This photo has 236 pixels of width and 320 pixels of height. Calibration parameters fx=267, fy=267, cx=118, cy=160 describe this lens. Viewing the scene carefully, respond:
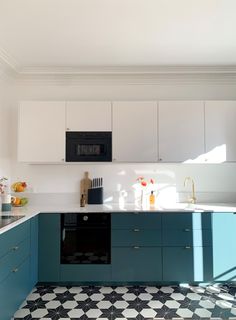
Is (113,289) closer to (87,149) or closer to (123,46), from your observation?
(87,149)

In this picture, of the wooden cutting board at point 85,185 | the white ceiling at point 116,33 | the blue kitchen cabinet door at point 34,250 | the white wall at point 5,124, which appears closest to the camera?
the white ceiling at point 116,33

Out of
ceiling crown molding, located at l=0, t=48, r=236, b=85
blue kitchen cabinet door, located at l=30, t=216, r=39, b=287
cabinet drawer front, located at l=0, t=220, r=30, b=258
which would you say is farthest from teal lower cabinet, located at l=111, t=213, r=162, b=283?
ceiling crown molding, located at l=0, t=48, r=236, b=85

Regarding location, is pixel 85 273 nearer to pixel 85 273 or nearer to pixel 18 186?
pixel 85 273

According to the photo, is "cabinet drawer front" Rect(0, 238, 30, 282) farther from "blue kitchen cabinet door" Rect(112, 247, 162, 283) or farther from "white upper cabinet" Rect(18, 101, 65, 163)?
"white upper cabinet" Rect(18, 101, 65, 163)

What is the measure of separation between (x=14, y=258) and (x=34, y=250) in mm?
545

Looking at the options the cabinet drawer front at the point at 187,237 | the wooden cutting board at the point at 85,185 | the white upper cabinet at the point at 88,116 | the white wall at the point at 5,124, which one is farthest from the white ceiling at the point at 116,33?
the cabinet drawer front at the point at 187,237

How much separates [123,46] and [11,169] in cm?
208

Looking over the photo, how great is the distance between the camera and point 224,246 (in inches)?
115

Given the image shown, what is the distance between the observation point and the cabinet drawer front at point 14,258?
80.0 inches

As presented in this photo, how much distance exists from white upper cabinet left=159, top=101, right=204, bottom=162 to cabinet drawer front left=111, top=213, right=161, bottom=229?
27.6 inches

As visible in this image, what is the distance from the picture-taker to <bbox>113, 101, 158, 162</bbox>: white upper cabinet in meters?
3.20

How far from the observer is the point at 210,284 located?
9.70 feet

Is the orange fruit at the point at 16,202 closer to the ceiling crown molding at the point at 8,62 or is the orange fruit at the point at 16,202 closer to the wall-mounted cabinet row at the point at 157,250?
the wall-mounted cabinet row at the point at 157,250

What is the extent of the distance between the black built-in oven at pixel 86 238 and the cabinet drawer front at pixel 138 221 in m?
0.12
